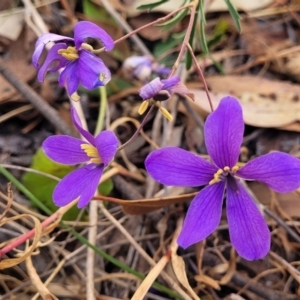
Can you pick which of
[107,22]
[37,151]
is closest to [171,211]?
[37,151]

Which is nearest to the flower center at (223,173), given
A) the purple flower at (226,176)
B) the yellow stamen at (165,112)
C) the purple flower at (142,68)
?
the purple flower at (226,176)

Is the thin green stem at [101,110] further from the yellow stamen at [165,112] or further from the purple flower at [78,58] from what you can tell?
the yellow stamen at [165,112]

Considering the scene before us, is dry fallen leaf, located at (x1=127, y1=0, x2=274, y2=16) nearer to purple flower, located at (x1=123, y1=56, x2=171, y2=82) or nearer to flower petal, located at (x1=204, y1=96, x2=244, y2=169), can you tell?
purple flower, located at (x1=123, y1=56, x2=171, y2=82)

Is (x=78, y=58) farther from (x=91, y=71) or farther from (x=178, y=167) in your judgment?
(x=178, y=167)

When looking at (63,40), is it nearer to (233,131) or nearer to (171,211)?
(233,131)

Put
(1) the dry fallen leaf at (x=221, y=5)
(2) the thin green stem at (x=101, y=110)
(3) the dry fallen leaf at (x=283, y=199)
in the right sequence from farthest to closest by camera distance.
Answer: (1) the dry fallen leaf at (x=221, y=5) < (2) the thin green stem at (x=101, y=110) < (3) the dry fallen leaf at (x=283, y=199)

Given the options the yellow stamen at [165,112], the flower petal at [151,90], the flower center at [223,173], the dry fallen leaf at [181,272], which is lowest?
the dry fallen leaf at [181,272]
